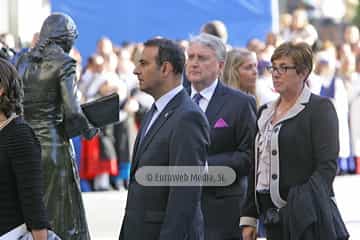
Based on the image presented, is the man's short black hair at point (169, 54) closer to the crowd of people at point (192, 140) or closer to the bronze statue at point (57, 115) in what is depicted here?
the crowd of people at point (192, 140)

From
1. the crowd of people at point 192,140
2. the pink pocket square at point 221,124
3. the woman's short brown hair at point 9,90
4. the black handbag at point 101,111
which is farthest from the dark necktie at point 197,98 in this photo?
the woman's short brown hair at point 9,90

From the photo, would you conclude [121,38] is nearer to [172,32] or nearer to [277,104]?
[172,32]

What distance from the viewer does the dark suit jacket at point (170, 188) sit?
6.06 metres

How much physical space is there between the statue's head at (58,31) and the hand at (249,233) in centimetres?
233

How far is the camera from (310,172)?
22.0 ft

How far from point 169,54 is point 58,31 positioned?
7.61 ft

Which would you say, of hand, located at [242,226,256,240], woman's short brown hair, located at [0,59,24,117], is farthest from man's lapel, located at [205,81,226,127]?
woman's short brown hair, located at [0,59,24,117]

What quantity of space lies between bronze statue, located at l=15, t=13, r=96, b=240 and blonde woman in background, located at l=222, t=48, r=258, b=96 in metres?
1.19

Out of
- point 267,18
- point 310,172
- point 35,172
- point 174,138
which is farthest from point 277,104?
point 267,18

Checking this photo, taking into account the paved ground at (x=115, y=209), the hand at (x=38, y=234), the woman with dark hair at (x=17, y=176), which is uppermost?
the woman with dark hair at (x=17, y=176)

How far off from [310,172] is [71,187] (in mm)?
2442

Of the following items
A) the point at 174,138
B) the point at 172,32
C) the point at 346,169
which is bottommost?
the point at 346,169

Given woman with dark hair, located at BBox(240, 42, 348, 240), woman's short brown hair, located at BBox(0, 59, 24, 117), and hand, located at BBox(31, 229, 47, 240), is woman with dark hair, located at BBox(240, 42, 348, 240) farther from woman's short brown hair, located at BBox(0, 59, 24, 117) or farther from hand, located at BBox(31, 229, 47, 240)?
woman's short brown hair, located at BBox(0, 59, 24, 117)

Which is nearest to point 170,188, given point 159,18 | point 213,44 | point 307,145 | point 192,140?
point 192,140
